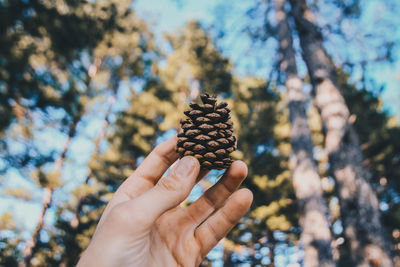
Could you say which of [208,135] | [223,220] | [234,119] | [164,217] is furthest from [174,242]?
[234,119]

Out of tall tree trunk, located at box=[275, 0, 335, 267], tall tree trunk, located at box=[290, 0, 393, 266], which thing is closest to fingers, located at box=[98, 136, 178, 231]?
tall tree trunk, located at box=[290, 0, 393, 266]

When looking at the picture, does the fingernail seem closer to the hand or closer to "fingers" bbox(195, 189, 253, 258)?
the hand

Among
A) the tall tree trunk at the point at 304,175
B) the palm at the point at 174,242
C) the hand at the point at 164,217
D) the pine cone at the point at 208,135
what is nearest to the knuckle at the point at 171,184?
the hand at the point at 164,217

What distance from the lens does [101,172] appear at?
43.3ft

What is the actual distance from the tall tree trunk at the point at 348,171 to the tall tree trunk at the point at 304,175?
4.55 feet

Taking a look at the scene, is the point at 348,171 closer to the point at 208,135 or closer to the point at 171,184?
the point at 208,135

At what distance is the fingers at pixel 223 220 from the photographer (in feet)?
5.64

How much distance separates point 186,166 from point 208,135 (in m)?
0.23

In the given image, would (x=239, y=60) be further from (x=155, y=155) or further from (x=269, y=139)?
(x=269, y=139)

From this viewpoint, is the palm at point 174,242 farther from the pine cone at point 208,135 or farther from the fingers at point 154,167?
the pine cone at point 208,135

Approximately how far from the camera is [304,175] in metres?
5.04

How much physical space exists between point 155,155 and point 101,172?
12.4m

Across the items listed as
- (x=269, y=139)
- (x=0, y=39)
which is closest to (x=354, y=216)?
(x=0, y=39)

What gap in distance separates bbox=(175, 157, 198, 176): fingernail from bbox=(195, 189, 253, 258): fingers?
0.49 m
